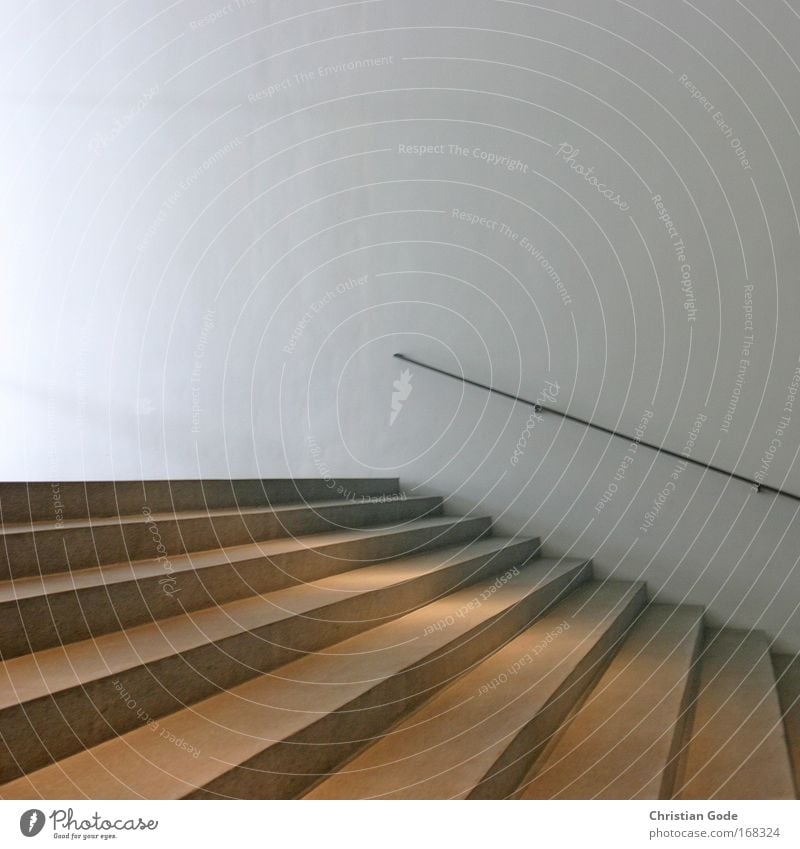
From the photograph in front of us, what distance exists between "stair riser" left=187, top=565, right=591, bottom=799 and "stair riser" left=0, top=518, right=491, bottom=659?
534mm

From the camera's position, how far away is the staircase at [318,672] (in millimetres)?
1732

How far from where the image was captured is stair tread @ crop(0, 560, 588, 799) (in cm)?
158

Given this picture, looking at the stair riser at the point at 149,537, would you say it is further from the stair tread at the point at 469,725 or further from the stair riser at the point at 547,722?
the stair riser at the point at 547,722

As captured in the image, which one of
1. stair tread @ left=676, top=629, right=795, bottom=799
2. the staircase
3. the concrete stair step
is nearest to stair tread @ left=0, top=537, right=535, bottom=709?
the staircase

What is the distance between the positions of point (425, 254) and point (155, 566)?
2.72 m

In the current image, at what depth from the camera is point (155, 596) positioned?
222 centimetres

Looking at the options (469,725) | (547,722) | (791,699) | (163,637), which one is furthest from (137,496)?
(791,699)

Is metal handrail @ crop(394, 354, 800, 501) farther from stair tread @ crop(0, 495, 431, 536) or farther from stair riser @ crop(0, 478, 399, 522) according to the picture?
stair tread @ crop(0, 495, 431, 536)

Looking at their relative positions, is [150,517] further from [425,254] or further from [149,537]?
[425,254]

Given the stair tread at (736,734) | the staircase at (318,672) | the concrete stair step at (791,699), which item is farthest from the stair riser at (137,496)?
the concrete stair step at (791,699)

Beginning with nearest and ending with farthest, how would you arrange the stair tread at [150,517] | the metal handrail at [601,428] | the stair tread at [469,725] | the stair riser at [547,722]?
the stair tread at [469,725]
the stair riser at [547,722]
the stair tread at [150,517]
the metal handrail at [601,428]

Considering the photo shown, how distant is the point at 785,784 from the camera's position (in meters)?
2.42

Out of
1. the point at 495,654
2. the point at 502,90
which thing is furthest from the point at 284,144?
the point at 495,654

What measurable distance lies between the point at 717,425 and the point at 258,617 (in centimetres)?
273
